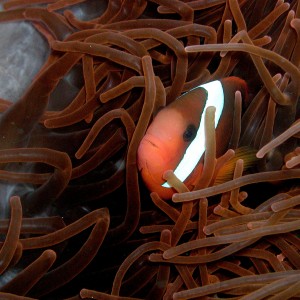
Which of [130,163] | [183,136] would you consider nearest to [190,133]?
[183,136]

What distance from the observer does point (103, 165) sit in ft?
3.92

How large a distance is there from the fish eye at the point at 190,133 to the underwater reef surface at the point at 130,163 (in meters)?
A: 0.05

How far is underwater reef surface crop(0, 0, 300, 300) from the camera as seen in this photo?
3.22ft

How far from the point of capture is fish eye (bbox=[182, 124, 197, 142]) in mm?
1055

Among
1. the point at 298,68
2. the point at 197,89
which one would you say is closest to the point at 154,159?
the point at 197,89

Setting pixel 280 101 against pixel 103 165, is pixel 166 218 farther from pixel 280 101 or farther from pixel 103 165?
pixel 280 101

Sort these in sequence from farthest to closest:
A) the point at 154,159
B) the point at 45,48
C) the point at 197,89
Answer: the point at 45,48
the point at 197,89
the point at 154,159

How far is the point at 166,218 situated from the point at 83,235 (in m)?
0.19

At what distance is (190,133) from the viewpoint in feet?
3.50

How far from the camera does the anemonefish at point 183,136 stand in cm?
101

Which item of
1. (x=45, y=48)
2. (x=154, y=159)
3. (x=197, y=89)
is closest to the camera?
(x=154, y=159)

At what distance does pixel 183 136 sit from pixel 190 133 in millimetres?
23

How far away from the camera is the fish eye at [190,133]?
3.46ft

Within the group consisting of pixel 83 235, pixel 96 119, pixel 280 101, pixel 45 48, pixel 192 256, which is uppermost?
pixel 45 48
